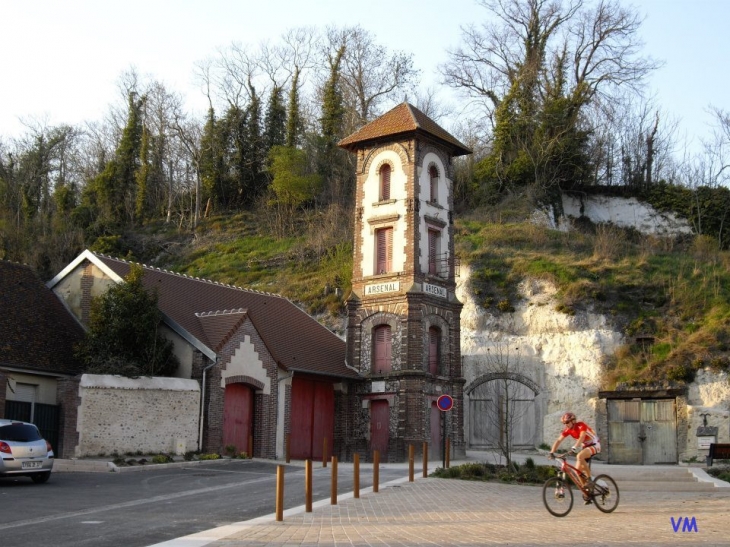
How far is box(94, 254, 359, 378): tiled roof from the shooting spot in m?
30.2

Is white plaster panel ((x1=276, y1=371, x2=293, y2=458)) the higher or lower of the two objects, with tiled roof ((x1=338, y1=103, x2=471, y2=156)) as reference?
lower

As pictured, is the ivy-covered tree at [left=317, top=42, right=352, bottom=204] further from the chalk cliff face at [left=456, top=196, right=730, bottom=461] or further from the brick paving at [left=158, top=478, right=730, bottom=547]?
the brick paving at [left=158, top=478, right=730, bottom=547]

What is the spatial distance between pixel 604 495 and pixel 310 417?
19.7 meters

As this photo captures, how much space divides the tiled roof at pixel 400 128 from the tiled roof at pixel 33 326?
42.4 ft

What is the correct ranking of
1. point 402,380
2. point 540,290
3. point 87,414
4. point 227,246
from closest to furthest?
point 87,414
point 402,380
point 540,290
point 227,246

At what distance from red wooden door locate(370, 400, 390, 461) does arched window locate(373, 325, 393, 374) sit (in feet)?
4.14

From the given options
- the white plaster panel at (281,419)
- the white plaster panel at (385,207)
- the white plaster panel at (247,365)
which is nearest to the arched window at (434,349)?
the white plaster panel at (385,207)

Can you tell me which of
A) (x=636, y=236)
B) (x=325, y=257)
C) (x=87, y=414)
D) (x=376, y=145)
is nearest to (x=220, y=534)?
(x=87, y=414)

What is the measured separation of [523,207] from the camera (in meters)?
50.8

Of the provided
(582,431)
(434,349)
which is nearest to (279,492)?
(582,431)

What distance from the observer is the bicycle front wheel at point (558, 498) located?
14211mm

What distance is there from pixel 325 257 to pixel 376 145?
14.5m

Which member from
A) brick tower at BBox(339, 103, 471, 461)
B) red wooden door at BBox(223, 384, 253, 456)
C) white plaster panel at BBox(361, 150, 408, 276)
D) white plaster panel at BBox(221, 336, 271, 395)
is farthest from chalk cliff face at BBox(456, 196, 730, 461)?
red wooden door at BBox(223, 384, 253, 456)

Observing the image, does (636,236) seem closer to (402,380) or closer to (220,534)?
(402,380)
